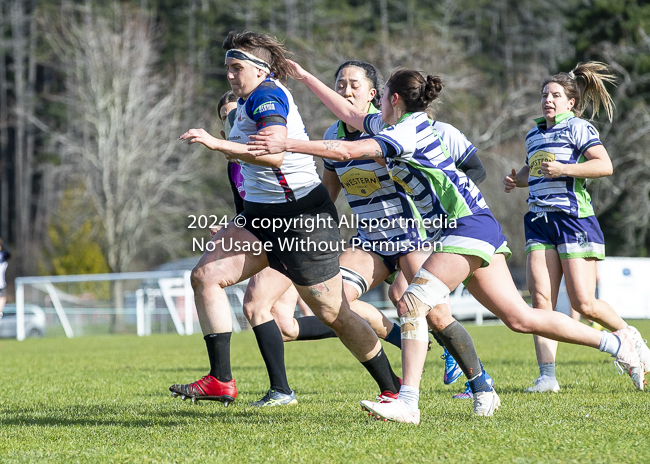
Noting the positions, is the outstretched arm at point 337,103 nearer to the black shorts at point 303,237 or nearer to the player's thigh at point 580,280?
the black shorts at point 303,237

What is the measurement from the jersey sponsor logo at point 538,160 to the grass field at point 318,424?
1.68 m

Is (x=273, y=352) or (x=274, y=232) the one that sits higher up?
(x=274, y=232)

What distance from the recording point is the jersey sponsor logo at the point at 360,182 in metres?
5.49

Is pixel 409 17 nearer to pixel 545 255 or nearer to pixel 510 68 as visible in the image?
pixel 510 68

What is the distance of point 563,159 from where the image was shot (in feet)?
20.1

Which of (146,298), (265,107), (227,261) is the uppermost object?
(265,107)

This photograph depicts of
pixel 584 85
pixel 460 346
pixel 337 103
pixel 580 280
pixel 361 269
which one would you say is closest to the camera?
pixel 460 346

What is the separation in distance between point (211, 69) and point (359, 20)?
9.18m

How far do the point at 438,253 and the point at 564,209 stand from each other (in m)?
2.09

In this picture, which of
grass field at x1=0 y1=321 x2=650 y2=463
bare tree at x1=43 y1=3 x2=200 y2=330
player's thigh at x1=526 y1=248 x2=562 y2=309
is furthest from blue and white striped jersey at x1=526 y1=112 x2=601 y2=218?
bare tree at x1=43 y1=3 x2=200 y2=330

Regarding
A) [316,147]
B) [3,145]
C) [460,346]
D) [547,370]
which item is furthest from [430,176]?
[3,145]

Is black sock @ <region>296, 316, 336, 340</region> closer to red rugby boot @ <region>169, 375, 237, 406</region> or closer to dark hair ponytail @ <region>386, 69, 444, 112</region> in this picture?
red rugby boot @ <region>169, 375, 237, 406</region>

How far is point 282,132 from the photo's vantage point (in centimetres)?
424

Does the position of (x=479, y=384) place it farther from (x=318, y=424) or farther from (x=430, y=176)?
(x=430, y=176)
